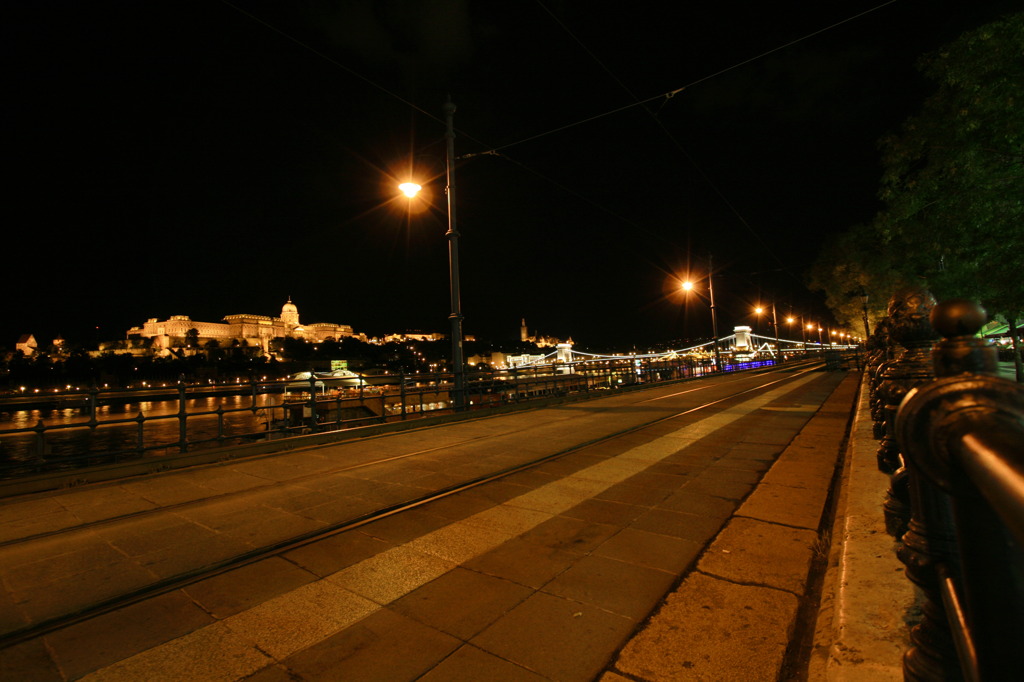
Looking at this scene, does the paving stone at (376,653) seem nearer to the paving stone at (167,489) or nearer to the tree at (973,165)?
the paving stone at (167,489)

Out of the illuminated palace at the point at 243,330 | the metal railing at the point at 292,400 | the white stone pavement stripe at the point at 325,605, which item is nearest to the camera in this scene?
the white stone pavement stripe at the point at 325,605

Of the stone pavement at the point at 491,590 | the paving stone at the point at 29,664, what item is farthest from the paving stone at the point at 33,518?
the paving stone at the point at 29,664

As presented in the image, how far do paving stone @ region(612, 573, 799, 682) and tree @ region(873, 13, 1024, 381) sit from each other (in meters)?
8.38

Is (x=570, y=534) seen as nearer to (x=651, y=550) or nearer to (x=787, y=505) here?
Result: (x=651, y=550)

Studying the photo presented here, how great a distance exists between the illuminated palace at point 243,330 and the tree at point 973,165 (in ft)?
503

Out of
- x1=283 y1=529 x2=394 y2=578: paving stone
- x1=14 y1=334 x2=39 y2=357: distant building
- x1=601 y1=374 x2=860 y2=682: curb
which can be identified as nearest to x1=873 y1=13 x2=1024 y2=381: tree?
x1=601 y1=374 x2=860 y2=682: curb

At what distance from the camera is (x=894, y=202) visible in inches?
422

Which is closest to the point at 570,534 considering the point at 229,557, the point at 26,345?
the point at 229,557

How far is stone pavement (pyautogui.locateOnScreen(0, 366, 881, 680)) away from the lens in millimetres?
2381

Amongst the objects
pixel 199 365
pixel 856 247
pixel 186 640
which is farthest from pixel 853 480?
pixel 199 365

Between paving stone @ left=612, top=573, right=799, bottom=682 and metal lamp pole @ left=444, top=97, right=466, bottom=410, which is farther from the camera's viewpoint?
metal lamp pole @ left=444, top=97, right=466, bottom=410

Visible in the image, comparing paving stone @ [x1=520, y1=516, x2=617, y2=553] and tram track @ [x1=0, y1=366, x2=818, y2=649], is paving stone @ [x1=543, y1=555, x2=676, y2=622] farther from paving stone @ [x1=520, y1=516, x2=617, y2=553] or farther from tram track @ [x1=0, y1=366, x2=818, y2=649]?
tram track @ [x1=0, y1=366, x2=818, y2=649]

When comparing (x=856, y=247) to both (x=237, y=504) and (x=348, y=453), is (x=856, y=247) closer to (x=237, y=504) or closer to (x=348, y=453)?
(x=348, y=453)

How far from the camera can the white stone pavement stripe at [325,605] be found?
2.38 meters
